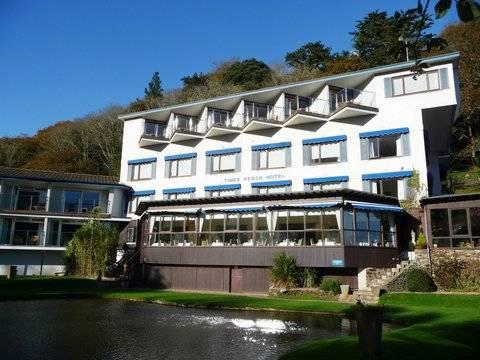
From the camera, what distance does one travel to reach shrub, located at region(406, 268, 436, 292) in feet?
77.1

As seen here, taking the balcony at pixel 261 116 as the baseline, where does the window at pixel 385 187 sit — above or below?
below

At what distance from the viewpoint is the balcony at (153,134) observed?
139 ft

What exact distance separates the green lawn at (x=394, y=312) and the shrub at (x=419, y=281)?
2105 millimetres

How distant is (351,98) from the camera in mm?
35875

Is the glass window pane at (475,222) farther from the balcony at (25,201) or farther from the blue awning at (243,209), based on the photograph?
the balcony at (25,201)

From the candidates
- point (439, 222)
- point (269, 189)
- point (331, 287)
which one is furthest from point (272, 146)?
point (331, 287)

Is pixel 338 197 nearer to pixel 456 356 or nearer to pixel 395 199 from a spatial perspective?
pixel 395 199

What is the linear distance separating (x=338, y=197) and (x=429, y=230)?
5.87 meters

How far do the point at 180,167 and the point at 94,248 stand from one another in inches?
445

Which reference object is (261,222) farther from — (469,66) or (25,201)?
(469,66)

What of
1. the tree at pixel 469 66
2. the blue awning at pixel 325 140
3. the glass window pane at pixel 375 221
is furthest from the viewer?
the tree at pixel 469 66

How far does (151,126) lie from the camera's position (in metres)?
43.9

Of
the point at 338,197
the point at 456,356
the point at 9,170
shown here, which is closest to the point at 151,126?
the point at 9,170

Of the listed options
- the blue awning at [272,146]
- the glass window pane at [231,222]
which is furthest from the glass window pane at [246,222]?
the blue awning at [272,146]
